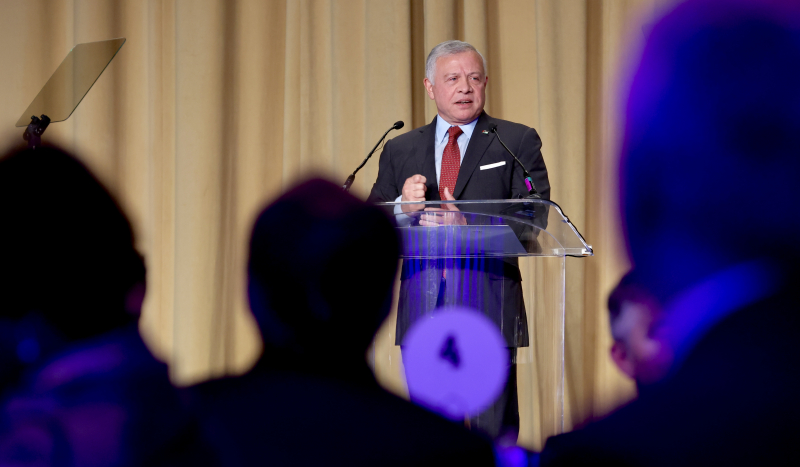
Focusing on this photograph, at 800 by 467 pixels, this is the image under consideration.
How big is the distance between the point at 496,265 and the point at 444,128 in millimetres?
871

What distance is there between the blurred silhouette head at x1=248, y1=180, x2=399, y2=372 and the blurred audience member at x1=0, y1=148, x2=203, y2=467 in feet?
0.46

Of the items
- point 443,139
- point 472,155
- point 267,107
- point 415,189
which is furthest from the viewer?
point 267,107

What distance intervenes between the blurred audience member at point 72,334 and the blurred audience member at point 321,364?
0.25 ft

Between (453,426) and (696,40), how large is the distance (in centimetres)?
40

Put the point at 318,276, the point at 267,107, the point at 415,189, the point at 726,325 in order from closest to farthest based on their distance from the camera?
1. the point at 726,325
2. the point at 318,276
3. the point at 415,189
4. the point at 267,107

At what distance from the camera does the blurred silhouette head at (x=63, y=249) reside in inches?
28.4

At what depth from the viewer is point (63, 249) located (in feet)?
2.39

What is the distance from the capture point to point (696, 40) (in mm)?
513

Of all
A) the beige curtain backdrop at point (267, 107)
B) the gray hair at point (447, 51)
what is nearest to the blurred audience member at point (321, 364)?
the gray hair at point (447, 51)

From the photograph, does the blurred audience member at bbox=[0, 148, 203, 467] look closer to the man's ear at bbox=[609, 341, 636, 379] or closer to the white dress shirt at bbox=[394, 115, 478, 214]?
the man's ear at bbox=[609, 341, 636, 379]

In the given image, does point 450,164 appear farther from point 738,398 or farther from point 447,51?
point 738,398

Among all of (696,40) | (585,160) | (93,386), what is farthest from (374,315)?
(585,160)

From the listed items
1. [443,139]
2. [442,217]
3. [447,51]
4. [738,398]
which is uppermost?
[447,51]

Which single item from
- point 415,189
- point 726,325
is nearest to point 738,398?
point 726,325
